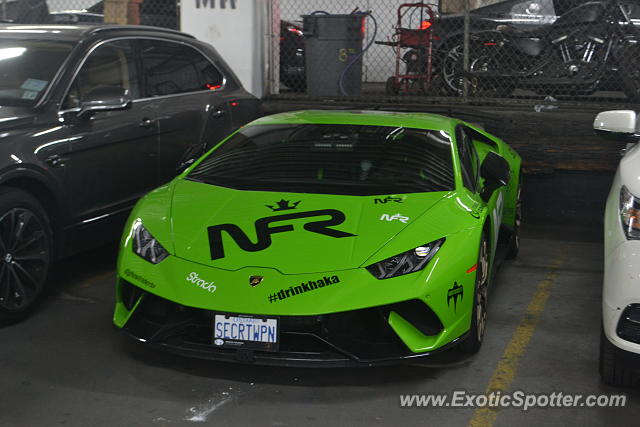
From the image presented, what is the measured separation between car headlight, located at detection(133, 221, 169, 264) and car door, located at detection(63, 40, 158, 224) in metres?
1.20

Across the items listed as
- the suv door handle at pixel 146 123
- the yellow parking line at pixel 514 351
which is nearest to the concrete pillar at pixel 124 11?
the suv door handle at pixel 146 123

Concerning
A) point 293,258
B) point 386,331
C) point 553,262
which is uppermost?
point 293,258

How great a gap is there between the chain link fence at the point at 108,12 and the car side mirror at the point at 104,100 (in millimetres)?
6643

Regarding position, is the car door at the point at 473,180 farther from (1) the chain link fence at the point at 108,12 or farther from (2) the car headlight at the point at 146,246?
(1) the chain link fence at the point at 108,12

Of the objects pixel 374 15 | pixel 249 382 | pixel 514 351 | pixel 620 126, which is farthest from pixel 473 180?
pixel 374 15

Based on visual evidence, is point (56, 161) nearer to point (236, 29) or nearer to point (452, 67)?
point (236, 29)

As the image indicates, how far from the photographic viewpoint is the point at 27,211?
5445 mm

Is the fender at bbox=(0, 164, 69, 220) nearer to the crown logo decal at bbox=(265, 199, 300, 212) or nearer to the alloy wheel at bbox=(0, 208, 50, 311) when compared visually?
the alloy wheel at bbox=(0, 208, 50, 311)

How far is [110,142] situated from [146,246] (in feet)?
5.62

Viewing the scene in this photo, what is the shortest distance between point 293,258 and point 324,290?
297 mm

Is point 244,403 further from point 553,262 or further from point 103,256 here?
point 553,262

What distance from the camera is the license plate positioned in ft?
13.9

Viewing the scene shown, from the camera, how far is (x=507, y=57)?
1066cm

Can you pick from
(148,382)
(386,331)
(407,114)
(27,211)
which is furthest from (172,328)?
(407,114)
